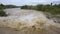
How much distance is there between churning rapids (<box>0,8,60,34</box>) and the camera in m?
2.70

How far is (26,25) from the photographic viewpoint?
9.09 feet

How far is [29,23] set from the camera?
9.20 feet

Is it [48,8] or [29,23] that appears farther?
[48,8]

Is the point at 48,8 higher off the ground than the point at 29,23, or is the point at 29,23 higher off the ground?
the point at 48,8

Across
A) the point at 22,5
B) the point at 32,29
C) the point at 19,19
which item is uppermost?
the point at 22,5

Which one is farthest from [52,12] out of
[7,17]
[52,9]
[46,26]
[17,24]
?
[7,17]

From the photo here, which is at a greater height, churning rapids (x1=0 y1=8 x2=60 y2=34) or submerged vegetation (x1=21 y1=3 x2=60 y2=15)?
submerged vegetation (x1=21 y1=3 x2=60 y2=15)

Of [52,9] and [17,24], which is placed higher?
[52,9]

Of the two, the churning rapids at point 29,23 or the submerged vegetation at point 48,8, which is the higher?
the submerged vegetation at point 48,8

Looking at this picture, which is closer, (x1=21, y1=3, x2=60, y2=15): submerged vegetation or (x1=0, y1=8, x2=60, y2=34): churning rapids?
(x1=0, y1=8, x2=60, y2=34): churning rapids

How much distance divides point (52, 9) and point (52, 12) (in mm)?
97

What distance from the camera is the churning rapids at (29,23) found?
2.70m

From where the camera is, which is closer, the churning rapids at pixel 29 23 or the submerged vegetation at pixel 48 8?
the churning rapids at pixel 29 23

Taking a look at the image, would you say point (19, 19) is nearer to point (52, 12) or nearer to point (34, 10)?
point (34, 10)
